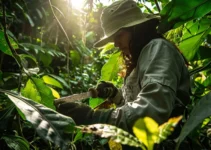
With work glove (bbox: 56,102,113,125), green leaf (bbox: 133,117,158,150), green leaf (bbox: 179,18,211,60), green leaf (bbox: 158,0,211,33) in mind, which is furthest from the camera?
green leaf (bbox: 179,18,211,60)

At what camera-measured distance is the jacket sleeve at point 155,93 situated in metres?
1.01

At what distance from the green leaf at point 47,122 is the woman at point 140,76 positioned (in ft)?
0.91

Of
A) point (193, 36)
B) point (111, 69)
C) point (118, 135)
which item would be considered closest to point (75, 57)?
point (111, 69)

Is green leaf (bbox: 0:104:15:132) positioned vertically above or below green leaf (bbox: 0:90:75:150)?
below

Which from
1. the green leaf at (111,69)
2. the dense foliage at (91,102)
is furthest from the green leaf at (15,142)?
the green leaf at (111,69)

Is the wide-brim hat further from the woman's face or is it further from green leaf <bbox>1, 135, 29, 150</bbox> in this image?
green leaf <bbox>1, 135, 29, 150</bbox>

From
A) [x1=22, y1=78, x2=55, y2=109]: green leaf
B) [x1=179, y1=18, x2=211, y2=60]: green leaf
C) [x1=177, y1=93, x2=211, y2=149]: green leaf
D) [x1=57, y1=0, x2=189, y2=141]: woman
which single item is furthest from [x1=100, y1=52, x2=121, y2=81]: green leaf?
[x1=177, y1=93, x2=211, y2=149]: green leaf

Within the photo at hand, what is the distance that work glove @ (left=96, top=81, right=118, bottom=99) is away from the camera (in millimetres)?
1481

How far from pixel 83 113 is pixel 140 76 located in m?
0.27

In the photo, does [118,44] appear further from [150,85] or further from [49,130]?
[49,130]

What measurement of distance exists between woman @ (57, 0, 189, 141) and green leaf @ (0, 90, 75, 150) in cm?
28

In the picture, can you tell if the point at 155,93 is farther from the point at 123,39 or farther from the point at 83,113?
the point at 123,39

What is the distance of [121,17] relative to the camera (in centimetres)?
138

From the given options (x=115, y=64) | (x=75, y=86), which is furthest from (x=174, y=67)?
(x=75, y=86)
